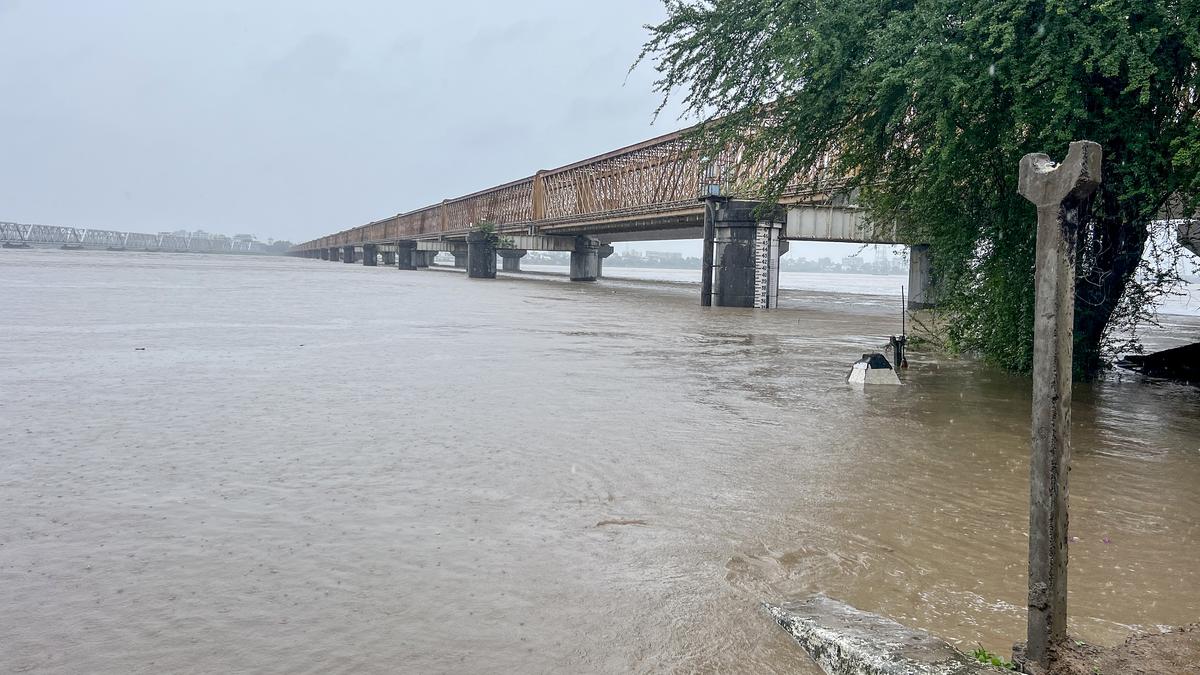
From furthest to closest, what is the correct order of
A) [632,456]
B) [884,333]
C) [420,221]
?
[420,221]
[884,333]
[632,456]

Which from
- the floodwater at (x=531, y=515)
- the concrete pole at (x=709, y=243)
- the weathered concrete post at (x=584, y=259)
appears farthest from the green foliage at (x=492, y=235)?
the floodwater at (x=531, y=515)

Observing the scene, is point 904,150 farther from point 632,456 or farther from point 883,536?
point 883,536

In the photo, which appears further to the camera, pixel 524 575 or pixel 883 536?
pixel 883 536

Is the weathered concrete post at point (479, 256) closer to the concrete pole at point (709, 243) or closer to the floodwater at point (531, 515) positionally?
the concrete pole at point (709, 243)

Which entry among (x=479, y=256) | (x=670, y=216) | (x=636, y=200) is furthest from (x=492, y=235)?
(x=670, y=216)

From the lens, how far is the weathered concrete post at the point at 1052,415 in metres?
4.18

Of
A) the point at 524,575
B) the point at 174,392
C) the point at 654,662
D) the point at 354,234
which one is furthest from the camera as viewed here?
the point at 354,234

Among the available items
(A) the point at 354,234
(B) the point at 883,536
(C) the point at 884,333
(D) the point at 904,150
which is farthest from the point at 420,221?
(B) the point at 883,536

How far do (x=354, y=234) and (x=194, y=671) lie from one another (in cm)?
Answer: 16210

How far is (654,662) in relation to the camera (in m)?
4.54

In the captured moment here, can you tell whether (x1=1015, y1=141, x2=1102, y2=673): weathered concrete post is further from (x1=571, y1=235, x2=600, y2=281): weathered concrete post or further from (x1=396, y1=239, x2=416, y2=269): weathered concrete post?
(x1=396, y1=239, x2=416, y2=269): weathered concrete post

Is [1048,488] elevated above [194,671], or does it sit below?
above

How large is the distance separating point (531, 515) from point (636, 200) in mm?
52915

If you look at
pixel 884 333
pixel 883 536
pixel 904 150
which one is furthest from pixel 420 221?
pixel 883 536
